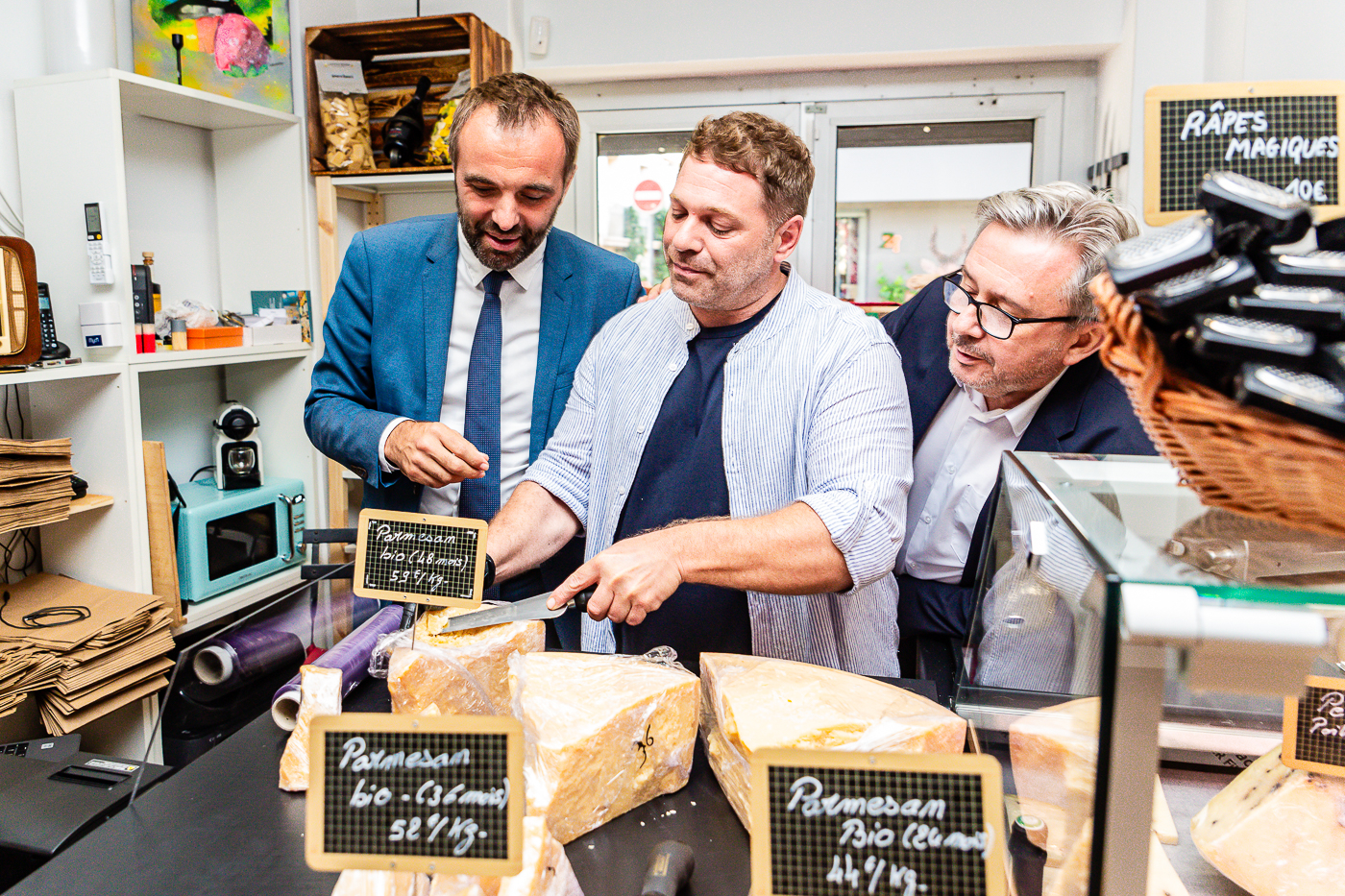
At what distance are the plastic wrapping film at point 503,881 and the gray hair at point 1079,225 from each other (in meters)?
1.20

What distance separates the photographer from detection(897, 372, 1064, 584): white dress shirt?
62.0 inches

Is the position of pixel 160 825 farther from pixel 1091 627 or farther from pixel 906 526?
pixel 906 526

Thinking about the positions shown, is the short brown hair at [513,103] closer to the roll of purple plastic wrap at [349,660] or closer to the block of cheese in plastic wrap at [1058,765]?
the roll of purple plastic wrap at [349,660]

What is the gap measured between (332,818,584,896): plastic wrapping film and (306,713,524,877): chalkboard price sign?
6cm

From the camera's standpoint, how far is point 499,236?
1.79m

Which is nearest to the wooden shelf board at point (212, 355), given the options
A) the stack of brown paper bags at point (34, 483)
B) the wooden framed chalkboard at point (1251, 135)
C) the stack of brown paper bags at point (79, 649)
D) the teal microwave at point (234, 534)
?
the stack of brown paper bags at point (34, 483)

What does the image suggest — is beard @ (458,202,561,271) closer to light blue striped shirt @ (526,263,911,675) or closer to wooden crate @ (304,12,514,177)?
light blue striped shirt @ (526,263,911,675)

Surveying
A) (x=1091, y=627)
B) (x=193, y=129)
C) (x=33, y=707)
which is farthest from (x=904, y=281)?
(x=33, y=707)

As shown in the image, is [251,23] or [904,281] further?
[904,281]

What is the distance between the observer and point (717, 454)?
1.56m

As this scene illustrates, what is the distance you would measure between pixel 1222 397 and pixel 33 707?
305cm

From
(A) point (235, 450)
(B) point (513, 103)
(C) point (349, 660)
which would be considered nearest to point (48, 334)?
(A) point (235, 450)

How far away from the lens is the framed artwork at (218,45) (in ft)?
8.72

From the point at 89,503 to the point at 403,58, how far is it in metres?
1.98
